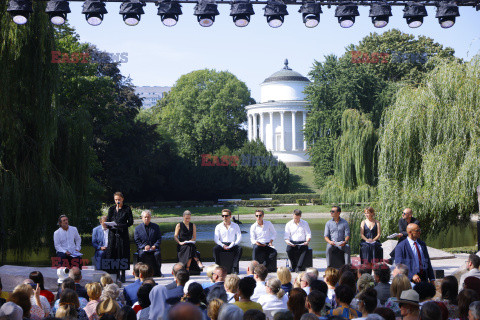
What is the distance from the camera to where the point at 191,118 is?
74188mm

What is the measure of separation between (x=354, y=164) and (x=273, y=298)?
2250 cm

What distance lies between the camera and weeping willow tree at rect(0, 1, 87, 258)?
628 inches

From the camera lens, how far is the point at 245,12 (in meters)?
12.0

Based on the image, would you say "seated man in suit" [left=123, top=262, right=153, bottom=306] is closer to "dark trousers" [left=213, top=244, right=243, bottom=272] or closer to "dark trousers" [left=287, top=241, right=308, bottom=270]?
"dark trousers" [left=213, top=244, right=243, bottom=272]

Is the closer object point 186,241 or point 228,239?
point 186,241

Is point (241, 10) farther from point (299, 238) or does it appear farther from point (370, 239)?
point (370, 239)

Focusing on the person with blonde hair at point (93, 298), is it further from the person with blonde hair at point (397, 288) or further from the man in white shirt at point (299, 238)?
the man in white shirt at point (299, 238)

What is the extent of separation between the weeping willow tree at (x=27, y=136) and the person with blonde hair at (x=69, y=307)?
10124 millimetres

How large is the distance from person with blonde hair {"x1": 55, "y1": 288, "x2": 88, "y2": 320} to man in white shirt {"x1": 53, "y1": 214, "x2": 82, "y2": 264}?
6.34 m

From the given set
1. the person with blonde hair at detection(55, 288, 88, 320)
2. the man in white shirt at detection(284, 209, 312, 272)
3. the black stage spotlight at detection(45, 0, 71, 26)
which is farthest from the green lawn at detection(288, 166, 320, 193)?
the person with blonde hair at detection(55, 288, 88, 320)

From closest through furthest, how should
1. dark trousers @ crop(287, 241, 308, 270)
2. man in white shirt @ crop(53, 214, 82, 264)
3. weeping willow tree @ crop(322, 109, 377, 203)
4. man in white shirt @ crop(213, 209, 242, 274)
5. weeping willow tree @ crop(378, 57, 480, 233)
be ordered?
man in white shirt @ crop(53, 214, 82, 264)
man in white shirt @ crop(213, 209, 242, 274)
dark trousers @ crop(287, 241, 308, 270)
weeping willow tree @ crop(378, 57, 480, 233)
weeping willow tree @ crop(322, 109, 377, 203)

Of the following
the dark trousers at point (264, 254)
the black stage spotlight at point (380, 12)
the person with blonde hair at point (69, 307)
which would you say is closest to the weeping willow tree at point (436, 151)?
the dark trousers at point (264, 254)

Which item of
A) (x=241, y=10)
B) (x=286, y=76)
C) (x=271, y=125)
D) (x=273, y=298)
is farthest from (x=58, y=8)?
(x=286, y=76)

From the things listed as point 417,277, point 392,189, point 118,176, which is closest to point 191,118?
point 118,176
